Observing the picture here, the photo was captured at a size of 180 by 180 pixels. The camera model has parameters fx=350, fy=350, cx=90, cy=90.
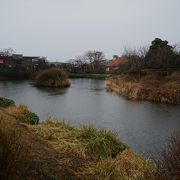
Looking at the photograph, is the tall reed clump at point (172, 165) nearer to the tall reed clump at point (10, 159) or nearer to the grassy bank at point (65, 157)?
the grassy bank at point (65, 157)

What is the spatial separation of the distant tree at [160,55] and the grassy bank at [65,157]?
31.3m

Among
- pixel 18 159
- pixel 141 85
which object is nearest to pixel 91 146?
pixel 18 159

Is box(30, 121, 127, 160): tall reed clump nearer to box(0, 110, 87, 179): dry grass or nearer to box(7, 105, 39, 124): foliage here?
box(0, 110, 87, 179): dry grass

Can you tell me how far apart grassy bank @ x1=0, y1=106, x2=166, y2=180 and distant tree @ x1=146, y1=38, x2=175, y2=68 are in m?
31.3

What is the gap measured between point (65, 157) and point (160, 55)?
119ft

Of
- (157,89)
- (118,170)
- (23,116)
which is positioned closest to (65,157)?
(118,170)

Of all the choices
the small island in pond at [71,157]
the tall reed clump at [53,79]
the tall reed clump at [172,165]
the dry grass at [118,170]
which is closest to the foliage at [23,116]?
the small island in pond at [71,157]

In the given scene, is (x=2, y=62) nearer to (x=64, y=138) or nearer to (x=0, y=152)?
(x=64, y=138)

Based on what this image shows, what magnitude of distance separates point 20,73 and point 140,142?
47238 millimetres

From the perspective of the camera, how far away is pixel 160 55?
42156 millimetres

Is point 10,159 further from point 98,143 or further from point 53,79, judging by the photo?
point 53,79

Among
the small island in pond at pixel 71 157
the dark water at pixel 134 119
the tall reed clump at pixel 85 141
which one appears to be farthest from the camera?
the dark water at pixel 134 119

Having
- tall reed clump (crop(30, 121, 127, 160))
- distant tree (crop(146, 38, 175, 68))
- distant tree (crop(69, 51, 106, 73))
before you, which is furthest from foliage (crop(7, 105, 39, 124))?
distant tree (crop(69, 51, 106, 73))

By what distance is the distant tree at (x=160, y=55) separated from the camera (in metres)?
40.6
